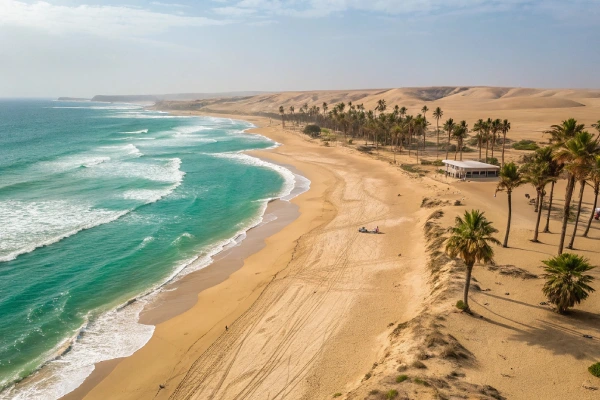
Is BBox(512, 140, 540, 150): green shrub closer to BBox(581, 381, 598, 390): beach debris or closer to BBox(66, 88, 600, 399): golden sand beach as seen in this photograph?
BBox(66, 88, 600, 399): golden sand beach

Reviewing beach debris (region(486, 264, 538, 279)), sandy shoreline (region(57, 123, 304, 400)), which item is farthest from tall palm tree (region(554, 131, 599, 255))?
sandy shoreline (region(57, 123, 304, 400))

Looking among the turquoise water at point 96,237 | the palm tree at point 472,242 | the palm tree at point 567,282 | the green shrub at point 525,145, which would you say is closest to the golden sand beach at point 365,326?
the palm tree at point 567,282

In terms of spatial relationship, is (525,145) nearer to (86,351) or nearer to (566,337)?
(566,337)

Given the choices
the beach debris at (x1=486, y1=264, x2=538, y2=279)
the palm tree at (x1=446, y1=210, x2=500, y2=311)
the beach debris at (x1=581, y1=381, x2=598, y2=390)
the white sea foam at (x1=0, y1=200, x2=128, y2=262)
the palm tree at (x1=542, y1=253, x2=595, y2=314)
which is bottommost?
the white sea foam at (x1=0, y1=200, x2=128, y2=262)

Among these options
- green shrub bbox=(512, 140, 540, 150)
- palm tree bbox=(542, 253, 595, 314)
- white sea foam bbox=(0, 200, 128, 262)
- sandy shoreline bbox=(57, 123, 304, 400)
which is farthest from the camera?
green shrub bbox=(512, 140, 540, 150)

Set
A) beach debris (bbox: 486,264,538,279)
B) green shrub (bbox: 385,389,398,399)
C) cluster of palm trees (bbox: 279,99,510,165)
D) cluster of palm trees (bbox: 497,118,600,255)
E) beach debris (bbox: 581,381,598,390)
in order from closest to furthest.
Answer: green shrub (bbox: 385,389,398,399)
beach debris (bbox: 581,381,598,390)
cluster of palm trees (bbox: 497,118,600,255)
beach debris (bbox: 486,264,538,279)
cluster of palm trees (bbox: 279,99,510,165)

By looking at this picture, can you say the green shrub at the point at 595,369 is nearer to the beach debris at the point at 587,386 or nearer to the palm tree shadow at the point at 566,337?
the beach debris at the point at 587,386
